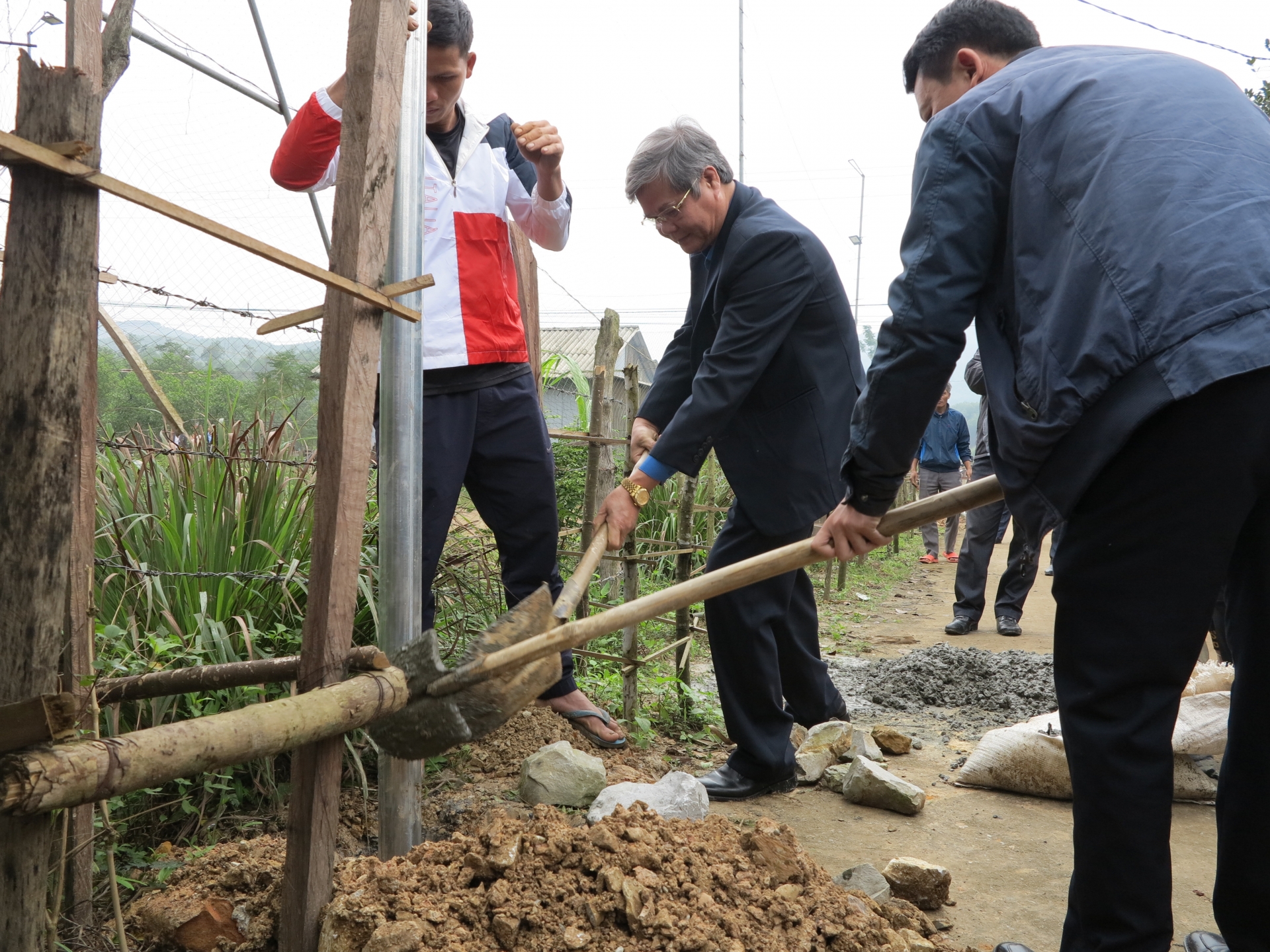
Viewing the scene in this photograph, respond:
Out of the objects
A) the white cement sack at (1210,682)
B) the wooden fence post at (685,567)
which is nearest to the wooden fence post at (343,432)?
the wooden fence post at (685,567)

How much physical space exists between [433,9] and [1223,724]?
340 centimetres

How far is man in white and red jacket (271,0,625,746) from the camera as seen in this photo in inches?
113

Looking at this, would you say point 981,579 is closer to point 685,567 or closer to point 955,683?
point 955,683

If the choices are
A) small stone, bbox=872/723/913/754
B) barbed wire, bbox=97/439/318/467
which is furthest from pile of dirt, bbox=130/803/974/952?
small stone, bbox=872/723/913/754

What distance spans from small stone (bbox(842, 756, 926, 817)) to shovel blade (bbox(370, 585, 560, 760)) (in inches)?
60.9

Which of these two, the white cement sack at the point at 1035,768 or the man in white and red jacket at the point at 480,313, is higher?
the man in white and red jacket at the point at 480,313

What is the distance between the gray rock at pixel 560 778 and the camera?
287 centimetres

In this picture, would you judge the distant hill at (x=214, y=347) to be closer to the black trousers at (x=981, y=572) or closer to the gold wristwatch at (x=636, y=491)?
the gold wristwatch at (x=636, y=491)

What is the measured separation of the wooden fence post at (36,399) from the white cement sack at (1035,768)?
2988 mm

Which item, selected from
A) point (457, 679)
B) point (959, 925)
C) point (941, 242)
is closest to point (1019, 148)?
point (941, 242)

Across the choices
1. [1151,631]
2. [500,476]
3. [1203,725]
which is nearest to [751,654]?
[500,476]

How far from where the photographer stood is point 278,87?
4203 mm

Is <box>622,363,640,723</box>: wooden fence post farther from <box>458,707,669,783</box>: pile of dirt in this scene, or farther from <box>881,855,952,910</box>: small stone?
<box>881,855,952,910</box>: small stone

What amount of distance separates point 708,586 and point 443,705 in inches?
26.0
